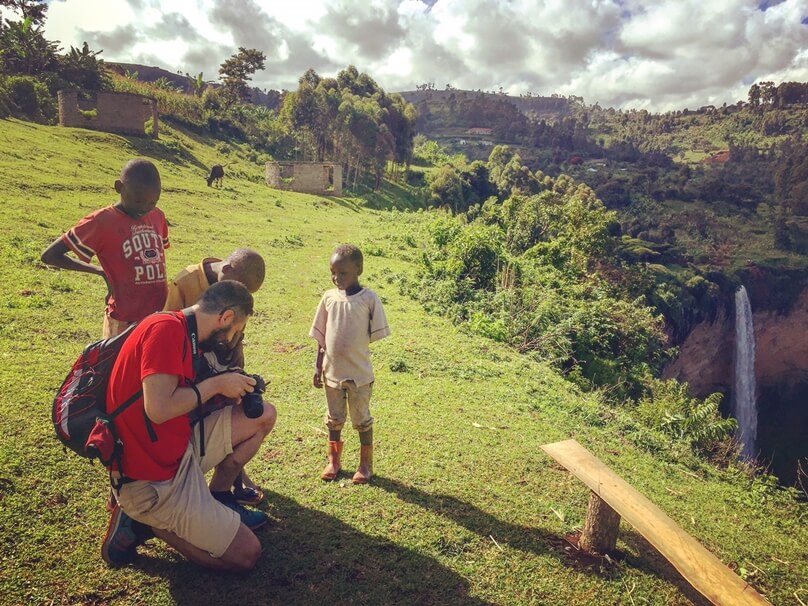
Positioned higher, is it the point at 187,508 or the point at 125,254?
the point at 125,254

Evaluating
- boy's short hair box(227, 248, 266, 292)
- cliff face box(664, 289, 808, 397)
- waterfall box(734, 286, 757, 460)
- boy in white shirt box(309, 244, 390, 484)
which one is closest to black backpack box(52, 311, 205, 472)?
boy's short hair box(227, 248, 266, 292)

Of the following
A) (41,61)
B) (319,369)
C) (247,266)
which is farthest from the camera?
(41,61)

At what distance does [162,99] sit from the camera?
3391 cm

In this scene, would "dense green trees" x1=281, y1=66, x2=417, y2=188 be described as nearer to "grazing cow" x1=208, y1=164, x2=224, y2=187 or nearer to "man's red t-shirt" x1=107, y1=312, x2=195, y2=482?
"grazing cow" x1=208, y1=164, x2=224, y2=187

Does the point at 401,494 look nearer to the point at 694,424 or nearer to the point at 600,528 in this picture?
the point at 600,528

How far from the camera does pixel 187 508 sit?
8.98 ft

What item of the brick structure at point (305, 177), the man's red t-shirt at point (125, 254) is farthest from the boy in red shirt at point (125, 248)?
the brick structure at point (305, 177)

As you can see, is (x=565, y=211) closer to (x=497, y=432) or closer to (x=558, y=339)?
(x=558, y=339)

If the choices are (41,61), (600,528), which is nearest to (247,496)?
(600,528)

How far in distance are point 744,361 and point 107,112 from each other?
1592 inches

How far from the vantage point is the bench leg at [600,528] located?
3.57 meters

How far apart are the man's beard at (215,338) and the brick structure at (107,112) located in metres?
27.1

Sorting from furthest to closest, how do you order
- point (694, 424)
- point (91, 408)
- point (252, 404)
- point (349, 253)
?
point (694, 424)
point (349, 253)
point (252, 404)
point (91, 408)

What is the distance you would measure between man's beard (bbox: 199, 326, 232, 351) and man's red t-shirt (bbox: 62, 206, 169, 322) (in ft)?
4.15
